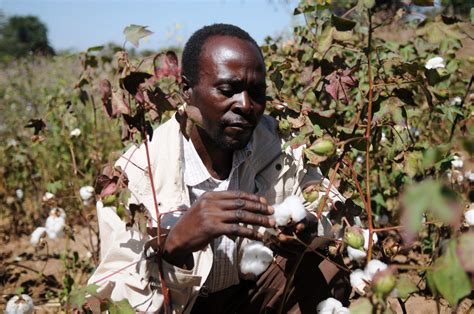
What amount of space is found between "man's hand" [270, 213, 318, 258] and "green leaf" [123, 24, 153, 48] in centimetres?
48

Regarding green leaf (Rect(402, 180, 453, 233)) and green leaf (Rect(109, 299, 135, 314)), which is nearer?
green leaf (Rect(402, 180, 453, 233))

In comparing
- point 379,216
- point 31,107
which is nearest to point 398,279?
point 379,216

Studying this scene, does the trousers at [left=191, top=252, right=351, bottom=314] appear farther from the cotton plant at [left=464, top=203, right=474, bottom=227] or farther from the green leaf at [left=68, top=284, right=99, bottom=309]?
the green leaf at [left=68, top=284, right=99, bottom=309]

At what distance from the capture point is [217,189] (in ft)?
5.43

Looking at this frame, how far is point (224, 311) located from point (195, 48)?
2.80 ft

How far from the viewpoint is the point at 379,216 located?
7.93ft

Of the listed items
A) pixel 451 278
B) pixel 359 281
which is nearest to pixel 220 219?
pixel 359 281

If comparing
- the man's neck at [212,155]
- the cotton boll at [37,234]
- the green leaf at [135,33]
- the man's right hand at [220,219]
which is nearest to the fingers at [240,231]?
the man's right hand at [220,219]

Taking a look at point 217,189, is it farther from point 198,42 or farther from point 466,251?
point 466,251

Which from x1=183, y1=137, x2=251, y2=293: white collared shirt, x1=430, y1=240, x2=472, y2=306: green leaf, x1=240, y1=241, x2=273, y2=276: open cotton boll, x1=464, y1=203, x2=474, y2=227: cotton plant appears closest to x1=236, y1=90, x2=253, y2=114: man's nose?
x1=183, y1=137, x2=251, y2=293: white collared shirt

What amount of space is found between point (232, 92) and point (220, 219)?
0.56 meters

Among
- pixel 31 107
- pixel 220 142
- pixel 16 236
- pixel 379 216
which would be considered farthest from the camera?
pixel 31 107

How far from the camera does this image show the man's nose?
4.77 feet

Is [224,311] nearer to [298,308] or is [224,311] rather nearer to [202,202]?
[298,308]
